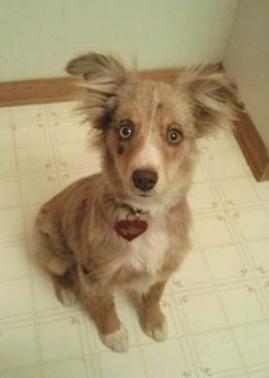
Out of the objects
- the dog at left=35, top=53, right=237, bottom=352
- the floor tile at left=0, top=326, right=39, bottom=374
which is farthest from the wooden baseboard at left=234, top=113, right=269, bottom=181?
the floor tile at left=0, top=326, right=39, bottom=374

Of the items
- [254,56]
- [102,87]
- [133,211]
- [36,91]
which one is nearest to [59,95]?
[36,91]

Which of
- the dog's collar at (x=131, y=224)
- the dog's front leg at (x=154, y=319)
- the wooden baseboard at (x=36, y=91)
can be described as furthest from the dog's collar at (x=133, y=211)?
the wooden baseboard at (x=36, y=91)

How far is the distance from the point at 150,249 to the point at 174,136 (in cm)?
40

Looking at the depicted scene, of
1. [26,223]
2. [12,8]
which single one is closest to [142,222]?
[26,223]

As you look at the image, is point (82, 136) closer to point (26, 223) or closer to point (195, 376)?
point (26, 223)

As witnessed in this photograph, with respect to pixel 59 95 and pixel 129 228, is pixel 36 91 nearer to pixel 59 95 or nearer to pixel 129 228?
pixel 59 95

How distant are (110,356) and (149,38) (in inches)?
69.5

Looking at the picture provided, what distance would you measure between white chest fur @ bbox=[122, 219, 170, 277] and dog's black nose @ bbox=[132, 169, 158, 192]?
27cm

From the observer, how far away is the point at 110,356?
1.90 metres

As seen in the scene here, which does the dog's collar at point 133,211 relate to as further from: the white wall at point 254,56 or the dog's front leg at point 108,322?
the white wall at point 254,56

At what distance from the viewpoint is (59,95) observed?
2816mm

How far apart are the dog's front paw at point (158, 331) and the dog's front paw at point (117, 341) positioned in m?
Result: 0.10

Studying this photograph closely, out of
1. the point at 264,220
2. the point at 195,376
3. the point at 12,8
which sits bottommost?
the point at 195,376

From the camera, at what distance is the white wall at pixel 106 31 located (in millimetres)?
2504
